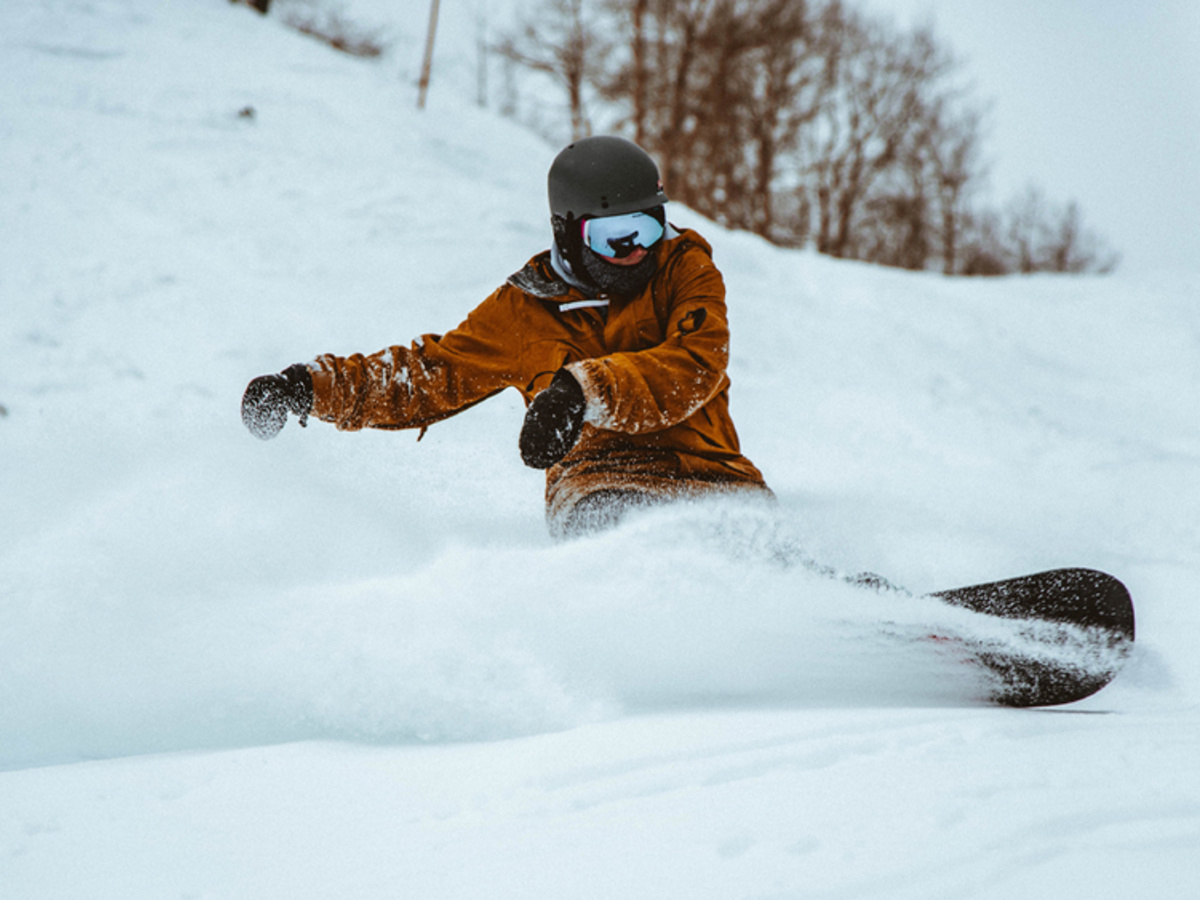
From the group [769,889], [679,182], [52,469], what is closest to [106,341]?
[52,469]

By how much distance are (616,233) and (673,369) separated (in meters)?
0.46

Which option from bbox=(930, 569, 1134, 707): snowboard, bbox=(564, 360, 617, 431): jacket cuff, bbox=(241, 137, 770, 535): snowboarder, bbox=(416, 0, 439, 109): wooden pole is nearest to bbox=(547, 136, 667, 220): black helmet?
bbox=(241, 137, 770, 535): snowboarder

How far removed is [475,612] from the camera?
196cm

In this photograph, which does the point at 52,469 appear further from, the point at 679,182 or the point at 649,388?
the point at 679,182

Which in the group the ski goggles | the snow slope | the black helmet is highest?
the black helmet

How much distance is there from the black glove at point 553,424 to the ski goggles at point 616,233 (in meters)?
0.51

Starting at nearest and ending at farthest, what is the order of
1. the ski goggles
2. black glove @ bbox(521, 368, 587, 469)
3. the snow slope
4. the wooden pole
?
the snow slope < black glove @ bbox(521, 368, 587, 469) < the ski goggles < the wooden pole

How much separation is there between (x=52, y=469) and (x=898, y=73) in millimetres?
22073

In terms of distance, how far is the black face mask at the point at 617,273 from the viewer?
2.24m

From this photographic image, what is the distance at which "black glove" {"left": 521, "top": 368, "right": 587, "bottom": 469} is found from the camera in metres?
1.82

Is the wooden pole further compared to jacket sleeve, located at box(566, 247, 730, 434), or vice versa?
the wooden pole

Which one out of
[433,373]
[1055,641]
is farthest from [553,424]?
[1055,641]

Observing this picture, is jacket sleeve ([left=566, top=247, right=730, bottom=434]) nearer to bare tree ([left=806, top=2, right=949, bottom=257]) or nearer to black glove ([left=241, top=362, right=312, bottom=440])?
black glove ([left=241, top=362, right=312, bottom=440])

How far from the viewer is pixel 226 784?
1.51 m
